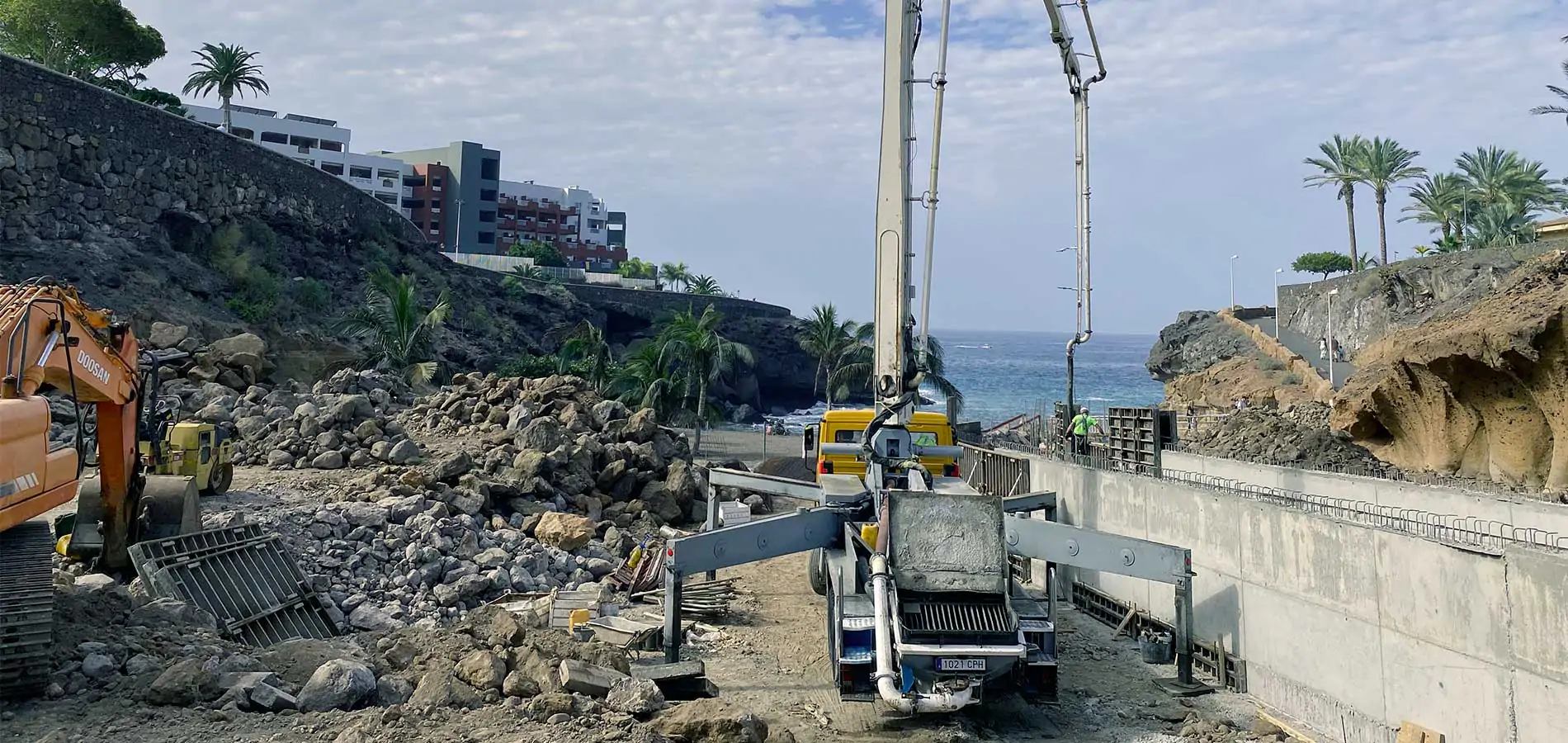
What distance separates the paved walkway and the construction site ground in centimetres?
3131

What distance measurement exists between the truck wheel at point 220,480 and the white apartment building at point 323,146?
78.7 m

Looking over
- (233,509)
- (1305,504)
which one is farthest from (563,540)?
(1305,504)

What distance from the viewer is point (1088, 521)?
16672 millimetres

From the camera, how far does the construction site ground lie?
7.83 meters

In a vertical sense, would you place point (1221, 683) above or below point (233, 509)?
below

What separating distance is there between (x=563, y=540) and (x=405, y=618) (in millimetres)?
4293

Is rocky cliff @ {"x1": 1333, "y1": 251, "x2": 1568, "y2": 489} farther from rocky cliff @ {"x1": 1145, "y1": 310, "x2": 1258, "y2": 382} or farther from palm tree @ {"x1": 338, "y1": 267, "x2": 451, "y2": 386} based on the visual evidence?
palm tree @ {"x1": 338, "y1": 267, "x2": 451, "y2": 386}

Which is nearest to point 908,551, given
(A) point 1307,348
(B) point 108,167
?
(B) point 108,167

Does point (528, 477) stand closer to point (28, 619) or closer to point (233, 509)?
point (233, 509)

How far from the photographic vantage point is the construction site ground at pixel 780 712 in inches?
308

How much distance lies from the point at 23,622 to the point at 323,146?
10035 centimetres

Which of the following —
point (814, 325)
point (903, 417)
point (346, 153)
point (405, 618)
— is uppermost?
point (346, 153)

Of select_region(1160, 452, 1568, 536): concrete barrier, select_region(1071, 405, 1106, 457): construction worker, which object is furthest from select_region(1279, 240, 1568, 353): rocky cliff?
select_region(1160, 452, 1568, 536): concrete barrier

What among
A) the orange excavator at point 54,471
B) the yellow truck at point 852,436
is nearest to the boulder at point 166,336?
the orange excavator at point 54,471
